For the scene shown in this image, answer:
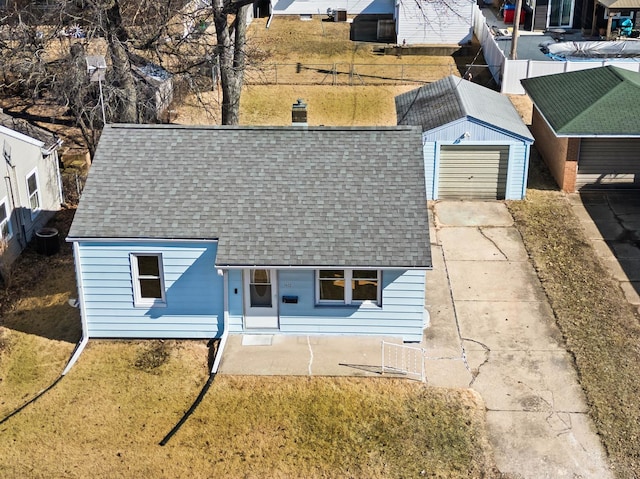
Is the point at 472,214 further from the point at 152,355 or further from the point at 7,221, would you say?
the point at 7,221

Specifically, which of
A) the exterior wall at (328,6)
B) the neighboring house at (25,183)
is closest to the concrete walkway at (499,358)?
the neighboring house at (25,183)

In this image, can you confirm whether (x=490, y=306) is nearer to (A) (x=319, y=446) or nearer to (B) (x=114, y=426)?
(A) (x=319, y=446)

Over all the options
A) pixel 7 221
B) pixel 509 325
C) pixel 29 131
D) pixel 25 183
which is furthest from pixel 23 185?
pixel 509 325

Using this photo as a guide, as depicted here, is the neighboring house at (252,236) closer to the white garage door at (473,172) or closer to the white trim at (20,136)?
the white trim at (20,136)

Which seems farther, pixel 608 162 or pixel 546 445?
A: pixel 608 162

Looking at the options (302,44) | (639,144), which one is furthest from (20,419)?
(302,44)
